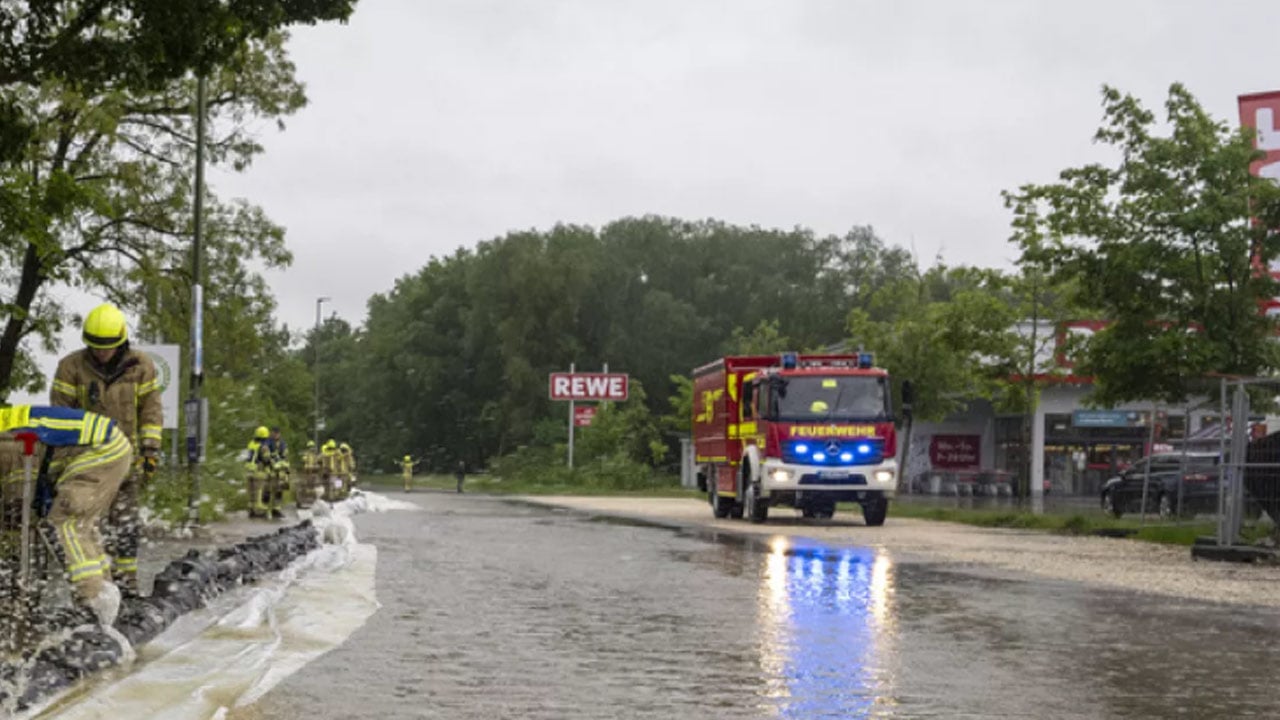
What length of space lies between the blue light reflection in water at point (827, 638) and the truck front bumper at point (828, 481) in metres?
10.2

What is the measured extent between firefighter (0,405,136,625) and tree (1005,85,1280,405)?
20657 mm

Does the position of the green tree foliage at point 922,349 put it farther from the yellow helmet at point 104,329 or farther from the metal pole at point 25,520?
the metal pole at point 25,520

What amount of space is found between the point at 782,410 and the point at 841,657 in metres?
19.1

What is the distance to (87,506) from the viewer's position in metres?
8.90

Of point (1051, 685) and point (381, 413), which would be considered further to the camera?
point (381, 413)

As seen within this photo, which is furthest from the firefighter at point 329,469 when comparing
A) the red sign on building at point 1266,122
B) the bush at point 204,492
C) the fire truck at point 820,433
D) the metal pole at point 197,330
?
the red sign on building at point 1266,122

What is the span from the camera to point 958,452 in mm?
64938

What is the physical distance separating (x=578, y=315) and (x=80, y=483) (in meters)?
87.5

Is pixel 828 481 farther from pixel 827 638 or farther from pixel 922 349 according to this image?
pixel 922 349

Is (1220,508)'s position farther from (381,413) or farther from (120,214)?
(381,413)

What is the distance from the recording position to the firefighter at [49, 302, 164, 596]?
11148 millimetres

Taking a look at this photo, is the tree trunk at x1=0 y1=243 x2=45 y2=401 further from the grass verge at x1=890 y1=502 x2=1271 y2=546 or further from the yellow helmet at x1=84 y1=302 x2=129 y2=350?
the yellow helmet at x1=84 y1=302 x2=129 y2=350

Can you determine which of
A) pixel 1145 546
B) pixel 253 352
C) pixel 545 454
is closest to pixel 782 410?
pixel 1145 546

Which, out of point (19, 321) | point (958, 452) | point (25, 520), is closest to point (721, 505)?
point (19, 321)
